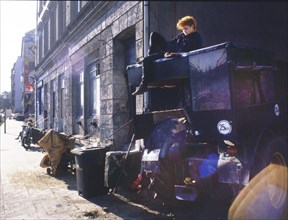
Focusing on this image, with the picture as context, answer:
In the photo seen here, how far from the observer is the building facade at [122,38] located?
28.3 ft

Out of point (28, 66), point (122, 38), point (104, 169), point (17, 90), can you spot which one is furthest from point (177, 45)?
point (17, 90)

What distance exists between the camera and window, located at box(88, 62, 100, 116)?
12.5 metres

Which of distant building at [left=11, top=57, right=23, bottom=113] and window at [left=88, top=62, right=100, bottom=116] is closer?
window at [left=88, top=62, right=100, bottom=116]

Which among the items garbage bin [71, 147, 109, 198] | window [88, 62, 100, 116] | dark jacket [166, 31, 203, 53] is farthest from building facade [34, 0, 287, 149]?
garbage bin [71, 147, 109, 198]

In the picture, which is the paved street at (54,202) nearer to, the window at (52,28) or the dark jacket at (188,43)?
the dark jacket at (188,43)

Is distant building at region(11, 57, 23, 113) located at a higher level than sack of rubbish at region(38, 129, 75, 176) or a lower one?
higher

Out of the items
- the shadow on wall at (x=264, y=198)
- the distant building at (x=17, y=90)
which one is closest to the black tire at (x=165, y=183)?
the shadow on wall at (x=264, y=198)

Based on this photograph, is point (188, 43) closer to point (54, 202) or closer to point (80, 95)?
point (54, 202)

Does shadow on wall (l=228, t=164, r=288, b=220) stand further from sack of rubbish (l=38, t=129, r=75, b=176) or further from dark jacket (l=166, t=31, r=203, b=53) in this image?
sack of rubbish (l=38, t=129, r=75, b=176)

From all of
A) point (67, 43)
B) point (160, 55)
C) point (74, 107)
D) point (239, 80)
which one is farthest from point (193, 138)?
point (67, 43)

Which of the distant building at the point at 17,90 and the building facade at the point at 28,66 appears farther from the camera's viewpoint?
the distant building at the point at 17,90

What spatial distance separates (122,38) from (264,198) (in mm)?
7367

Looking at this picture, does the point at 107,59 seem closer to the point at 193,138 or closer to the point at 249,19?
the point at 249,19

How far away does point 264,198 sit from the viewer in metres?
4.37
